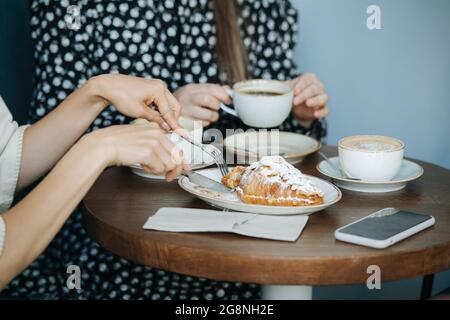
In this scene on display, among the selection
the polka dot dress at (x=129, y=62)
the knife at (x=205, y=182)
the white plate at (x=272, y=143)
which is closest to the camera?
the knife at (x=205, y=182)

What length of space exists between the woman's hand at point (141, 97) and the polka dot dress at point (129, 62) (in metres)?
0.46

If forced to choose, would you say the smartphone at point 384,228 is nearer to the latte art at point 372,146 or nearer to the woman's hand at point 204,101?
the latte art at point 372,146

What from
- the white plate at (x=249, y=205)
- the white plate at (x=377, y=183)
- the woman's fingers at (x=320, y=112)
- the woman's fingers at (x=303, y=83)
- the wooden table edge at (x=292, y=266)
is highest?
the woman's fingers at (x=303, y=83)

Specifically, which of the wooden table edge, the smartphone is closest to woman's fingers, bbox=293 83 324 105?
the smartphone

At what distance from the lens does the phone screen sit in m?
→ 1.08

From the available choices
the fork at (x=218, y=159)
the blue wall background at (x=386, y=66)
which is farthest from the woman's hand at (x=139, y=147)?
the blue wall background at (x=386, y=66)

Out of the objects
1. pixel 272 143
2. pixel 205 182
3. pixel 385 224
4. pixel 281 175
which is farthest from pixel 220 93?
pixel 385 224

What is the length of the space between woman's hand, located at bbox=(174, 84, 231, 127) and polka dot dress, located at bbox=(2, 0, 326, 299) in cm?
23

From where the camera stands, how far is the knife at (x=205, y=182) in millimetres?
1298

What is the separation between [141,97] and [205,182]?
0.22m

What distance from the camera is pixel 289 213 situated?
1.17 metres

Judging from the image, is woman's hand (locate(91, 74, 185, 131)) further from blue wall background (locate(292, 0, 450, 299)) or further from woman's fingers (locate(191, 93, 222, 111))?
blue wall background (locate(292, 0, 450, 299))

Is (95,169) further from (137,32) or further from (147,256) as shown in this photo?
(137,32)

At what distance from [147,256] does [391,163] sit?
528 millimetres
